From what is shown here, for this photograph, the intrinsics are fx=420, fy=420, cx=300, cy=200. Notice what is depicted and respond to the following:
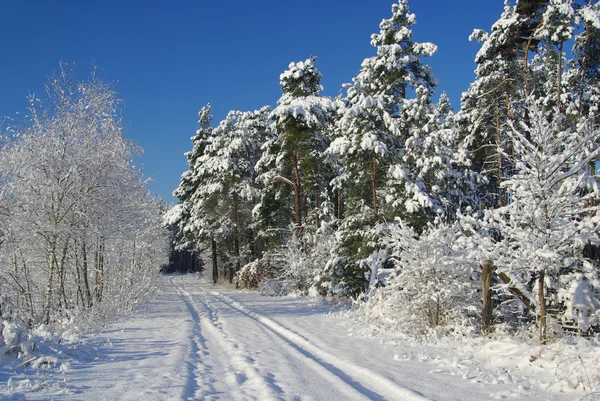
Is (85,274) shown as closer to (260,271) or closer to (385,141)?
(385,141)

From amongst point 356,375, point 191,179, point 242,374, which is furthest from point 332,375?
point 191,179

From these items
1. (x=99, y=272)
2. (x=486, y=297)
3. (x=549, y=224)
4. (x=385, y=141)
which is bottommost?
(x=486, y=297)

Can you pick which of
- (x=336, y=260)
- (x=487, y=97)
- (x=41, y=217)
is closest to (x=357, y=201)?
(x=336, y=260)

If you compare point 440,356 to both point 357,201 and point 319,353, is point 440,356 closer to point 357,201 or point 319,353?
point 319,353

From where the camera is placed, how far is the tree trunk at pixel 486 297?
9.79 meters

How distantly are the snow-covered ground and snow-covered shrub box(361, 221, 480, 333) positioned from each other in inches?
39.3

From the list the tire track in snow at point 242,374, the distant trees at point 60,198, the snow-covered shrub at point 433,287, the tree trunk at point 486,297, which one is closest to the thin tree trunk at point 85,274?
the distant trees at point 60,198

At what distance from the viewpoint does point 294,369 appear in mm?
6980

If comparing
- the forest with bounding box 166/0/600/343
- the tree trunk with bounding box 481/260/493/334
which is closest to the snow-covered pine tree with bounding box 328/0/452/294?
the forest with bounding box 166/0/600/343

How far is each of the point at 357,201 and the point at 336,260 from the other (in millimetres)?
2841

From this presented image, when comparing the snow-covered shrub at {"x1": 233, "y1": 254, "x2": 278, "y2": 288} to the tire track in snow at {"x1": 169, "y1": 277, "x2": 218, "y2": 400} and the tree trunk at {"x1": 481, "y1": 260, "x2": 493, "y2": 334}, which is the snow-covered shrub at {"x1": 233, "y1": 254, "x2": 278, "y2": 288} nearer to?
the tire track in snow at {"x1": 169, "y1": 277, "x2": 218, "y2": 400}

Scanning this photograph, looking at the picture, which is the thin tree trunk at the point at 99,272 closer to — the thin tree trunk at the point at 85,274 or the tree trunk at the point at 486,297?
the thin tree trunk at the point at 85,274

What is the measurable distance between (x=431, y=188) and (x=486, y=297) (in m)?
8.85

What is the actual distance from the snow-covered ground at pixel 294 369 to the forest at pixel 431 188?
65.6 inches
